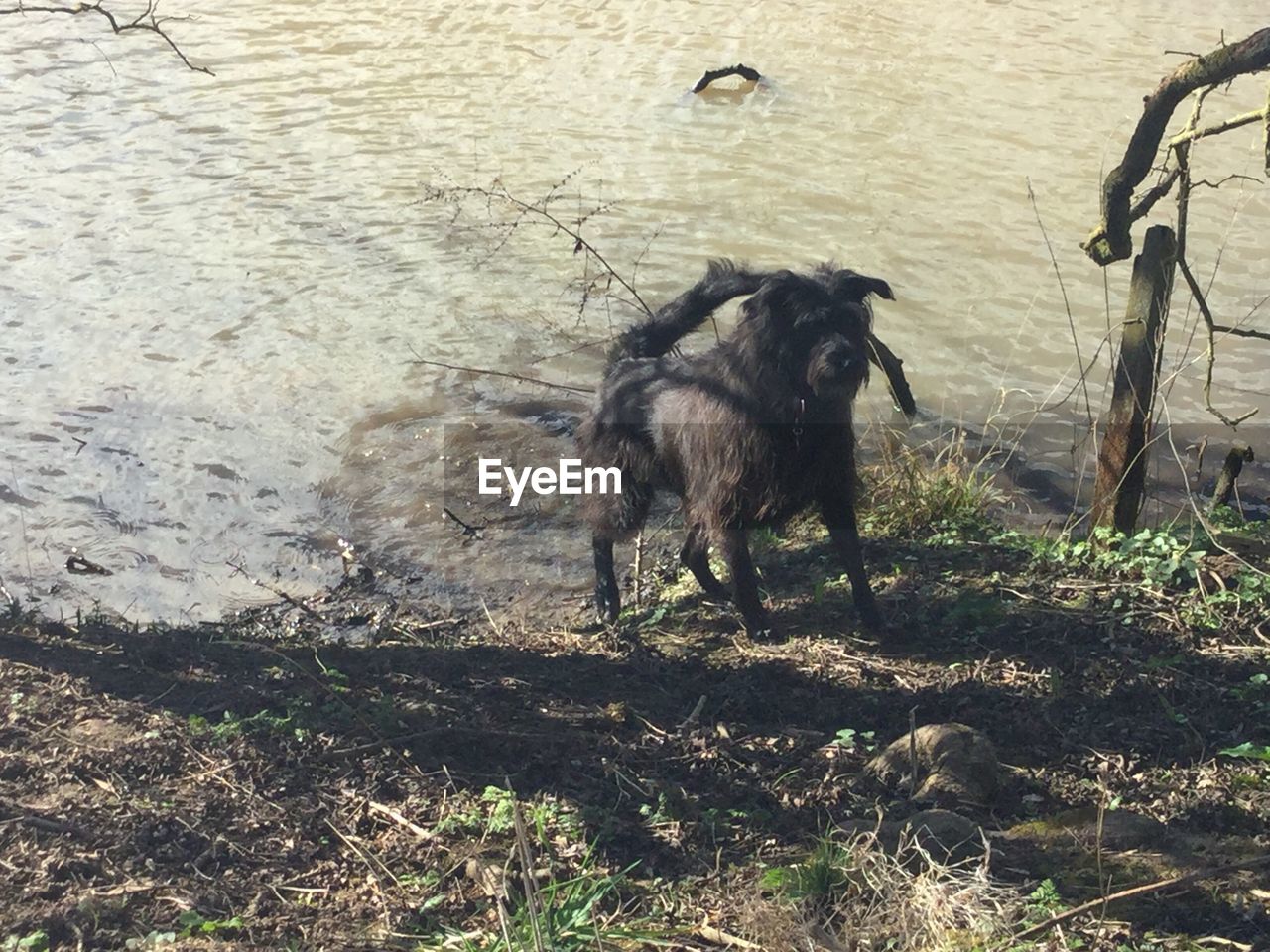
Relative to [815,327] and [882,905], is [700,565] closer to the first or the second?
[815,327]

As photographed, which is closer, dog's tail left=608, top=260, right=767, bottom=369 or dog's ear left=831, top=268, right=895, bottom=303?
dog's ear left=831, top=268, right=895, bottom=303

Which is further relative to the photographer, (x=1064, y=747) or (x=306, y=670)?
(x=306, y=670)

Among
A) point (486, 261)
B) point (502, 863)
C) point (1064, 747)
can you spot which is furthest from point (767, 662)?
point (486, 261)

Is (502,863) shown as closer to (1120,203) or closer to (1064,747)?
(1064,747)

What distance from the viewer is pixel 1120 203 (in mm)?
5164

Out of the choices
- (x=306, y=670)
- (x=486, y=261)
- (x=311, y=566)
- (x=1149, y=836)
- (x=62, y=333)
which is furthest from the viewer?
(x=486, y=261)

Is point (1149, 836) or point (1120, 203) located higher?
point (1120, 203)

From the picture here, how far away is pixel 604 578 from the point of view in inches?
243


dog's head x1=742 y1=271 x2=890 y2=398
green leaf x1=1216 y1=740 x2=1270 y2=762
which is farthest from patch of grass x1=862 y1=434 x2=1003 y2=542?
green leaf x1=1216 y1=740 x2=1270 y2=762

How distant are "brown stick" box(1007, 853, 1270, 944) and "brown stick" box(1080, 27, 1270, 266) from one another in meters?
2.72

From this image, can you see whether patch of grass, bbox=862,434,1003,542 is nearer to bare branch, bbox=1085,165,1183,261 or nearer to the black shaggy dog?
the black shaggy dog

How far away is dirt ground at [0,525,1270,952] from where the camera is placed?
334 centimetres

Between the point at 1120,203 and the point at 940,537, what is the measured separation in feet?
5.72

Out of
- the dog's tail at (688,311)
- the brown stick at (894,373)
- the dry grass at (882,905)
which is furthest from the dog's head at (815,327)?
the dry grass at (882,905)
